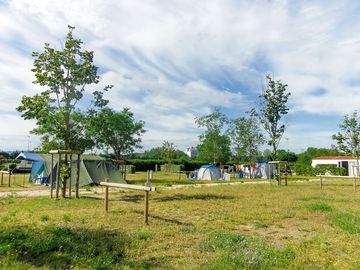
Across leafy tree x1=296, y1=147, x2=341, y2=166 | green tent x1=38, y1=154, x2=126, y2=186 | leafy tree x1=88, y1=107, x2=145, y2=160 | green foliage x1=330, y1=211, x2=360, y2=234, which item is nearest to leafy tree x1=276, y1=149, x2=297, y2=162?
leafy tree x1=296, y1=147, x2=341, y2=166

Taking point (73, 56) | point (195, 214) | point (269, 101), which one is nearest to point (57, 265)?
point (195, 214)

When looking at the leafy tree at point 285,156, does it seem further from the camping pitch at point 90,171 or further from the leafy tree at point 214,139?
the camping pitch at point 90,171

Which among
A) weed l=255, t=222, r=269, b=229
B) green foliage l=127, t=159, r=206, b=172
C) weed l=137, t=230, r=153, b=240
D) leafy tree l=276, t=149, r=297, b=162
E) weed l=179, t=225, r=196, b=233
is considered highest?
leafy tree l=276, t=149, r=297, b=162

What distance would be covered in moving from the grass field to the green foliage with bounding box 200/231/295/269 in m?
0.02

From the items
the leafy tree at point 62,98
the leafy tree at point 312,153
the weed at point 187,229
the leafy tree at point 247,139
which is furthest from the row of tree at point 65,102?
the leafy tree at point 312,153

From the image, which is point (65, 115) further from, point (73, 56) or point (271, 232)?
point (271, 232)

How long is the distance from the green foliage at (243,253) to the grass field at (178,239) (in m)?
0.02

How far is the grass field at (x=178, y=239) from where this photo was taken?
5.32m

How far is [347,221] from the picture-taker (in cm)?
886

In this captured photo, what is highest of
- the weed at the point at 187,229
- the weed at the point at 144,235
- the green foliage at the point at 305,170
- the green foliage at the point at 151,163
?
the green foliage at the point at 151,163

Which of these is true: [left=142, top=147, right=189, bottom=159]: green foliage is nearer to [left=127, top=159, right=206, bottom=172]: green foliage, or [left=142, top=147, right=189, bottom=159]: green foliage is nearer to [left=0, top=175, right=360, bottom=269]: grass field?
[left=127, top=159, right=206, bottom=172]: green foliage

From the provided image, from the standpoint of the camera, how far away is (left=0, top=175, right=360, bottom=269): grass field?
532 centimetres

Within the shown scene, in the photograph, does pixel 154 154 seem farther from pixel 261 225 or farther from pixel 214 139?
pixel 261 225

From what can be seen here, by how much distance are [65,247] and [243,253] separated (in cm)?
339
